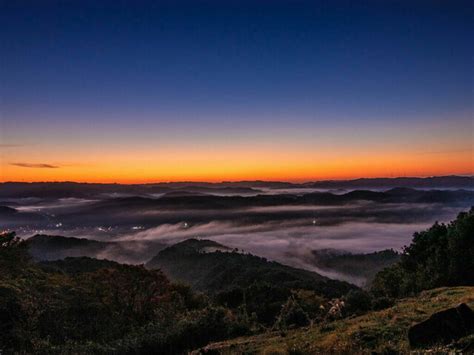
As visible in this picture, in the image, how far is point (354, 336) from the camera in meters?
16.0

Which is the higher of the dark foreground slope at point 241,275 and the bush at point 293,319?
the bush at point 293,319

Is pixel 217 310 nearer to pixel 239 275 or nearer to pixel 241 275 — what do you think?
pixel 241 275

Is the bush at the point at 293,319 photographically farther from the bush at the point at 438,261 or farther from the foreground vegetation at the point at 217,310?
the bush at the point at 438,261

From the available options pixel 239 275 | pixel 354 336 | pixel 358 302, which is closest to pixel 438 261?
pixel 358 302

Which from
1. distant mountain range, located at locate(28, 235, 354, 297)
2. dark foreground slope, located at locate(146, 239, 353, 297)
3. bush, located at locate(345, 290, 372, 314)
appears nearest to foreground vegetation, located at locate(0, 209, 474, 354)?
bush, located at locate(345, 290, 372, 314)

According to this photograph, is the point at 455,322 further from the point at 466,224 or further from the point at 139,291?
the point at 139,291

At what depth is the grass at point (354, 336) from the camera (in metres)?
13.3

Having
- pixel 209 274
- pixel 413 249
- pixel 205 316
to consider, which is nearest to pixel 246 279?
pixel 209 274

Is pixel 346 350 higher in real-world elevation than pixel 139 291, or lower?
higher

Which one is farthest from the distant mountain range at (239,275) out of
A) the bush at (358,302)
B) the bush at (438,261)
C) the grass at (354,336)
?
the grass at (354,336)

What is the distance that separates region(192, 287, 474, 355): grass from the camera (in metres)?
13.3

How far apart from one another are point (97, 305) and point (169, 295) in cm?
817

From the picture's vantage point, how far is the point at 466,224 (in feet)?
139

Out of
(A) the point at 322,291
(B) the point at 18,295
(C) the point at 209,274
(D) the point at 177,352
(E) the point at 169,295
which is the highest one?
(B) the point at 18,295
